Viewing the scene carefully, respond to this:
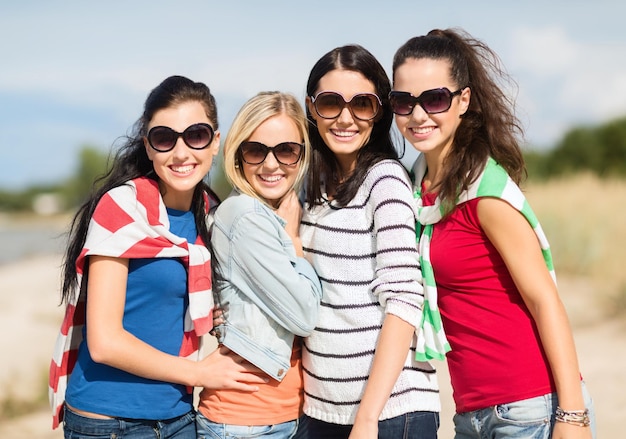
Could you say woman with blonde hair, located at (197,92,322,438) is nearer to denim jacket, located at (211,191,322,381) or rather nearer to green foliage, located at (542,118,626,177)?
denim jacket, located at (211,191,322,381)

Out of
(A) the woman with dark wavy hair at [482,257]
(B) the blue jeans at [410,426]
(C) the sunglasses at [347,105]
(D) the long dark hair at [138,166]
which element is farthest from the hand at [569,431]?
(D) the long dark hair at [138,166]

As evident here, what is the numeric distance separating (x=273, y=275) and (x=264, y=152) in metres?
0.57

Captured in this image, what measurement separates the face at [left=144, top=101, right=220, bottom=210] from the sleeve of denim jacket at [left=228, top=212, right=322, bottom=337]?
0.29m

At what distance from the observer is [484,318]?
104 inches

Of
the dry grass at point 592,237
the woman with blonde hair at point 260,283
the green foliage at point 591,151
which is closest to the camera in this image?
the woman with blonde hair at point 260,283

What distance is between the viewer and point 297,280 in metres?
2.63

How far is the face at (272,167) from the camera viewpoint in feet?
9.60

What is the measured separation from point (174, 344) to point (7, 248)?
3281 cm

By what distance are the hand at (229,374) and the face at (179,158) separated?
66 cm

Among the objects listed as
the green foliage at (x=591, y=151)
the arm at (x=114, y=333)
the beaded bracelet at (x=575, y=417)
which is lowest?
the beaded bracelet at (x=575, y=417)

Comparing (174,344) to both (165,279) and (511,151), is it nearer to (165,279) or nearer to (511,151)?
(165,279)

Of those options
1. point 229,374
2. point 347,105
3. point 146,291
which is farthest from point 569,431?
point 146,291

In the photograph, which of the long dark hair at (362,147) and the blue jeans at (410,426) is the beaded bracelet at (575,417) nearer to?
the blue jeans at (410,426)

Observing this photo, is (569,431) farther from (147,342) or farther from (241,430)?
(147,342)
